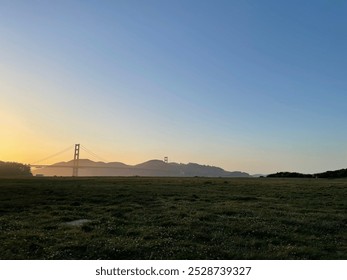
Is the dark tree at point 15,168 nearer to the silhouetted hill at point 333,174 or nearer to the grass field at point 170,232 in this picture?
the silhouetted hill at point 333,174

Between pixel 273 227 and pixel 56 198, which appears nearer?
pixel 273 227

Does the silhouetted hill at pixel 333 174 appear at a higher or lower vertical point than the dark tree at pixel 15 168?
higher

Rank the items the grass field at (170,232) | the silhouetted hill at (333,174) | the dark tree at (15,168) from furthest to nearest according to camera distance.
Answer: the dark tree at (15,168), the silhouetted hill at (333,174), the grass field at (170,232)

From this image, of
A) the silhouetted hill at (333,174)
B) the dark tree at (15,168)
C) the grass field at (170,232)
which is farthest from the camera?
the dark tree at (15,168)

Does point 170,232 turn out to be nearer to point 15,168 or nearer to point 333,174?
point 333,174

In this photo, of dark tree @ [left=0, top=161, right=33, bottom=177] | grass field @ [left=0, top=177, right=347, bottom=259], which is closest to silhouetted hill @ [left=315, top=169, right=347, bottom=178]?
grass field @ [left=0, top=177, right=347, bottom=259]

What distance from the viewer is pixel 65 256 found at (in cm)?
1393

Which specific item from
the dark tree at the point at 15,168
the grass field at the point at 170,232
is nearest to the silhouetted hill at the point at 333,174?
the grass field at the point at 170,232

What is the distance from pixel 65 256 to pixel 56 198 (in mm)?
21549

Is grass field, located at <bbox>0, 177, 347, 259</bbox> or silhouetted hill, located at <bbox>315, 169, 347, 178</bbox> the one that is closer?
grass field, located at <bbox>0, 177, 347, 259</bbox>

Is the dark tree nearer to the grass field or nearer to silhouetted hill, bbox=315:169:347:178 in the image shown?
silhouetted hill, bbox=315:169:347:178
